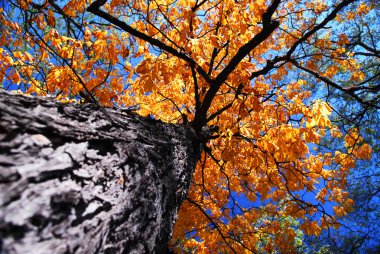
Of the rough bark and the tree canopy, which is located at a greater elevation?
the tree canopy

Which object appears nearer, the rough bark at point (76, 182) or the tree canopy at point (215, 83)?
the rough bark at point (76, 182)

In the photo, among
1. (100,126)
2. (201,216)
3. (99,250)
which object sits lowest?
(99,250)

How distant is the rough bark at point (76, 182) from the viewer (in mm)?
558

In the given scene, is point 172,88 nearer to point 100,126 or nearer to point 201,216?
point 201,216

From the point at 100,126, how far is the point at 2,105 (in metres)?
0.41

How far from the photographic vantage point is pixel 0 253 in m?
0.47

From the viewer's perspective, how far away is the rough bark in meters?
0.56

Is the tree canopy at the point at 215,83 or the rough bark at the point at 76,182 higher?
the tree canopy at the point at 215,83

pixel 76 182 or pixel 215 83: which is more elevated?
pixel 215 83

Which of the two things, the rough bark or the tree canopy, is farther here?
the tree canopy

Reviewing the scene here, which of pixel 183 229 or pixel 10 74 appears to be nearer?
pixel 10 74

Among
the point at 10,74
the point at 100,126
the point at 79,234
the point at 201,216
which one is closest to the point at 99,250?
the point at 79,234

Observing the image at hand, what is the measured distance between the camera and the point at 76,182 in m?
0.74

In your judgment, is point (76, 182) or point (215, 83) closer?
point (76, 182)
